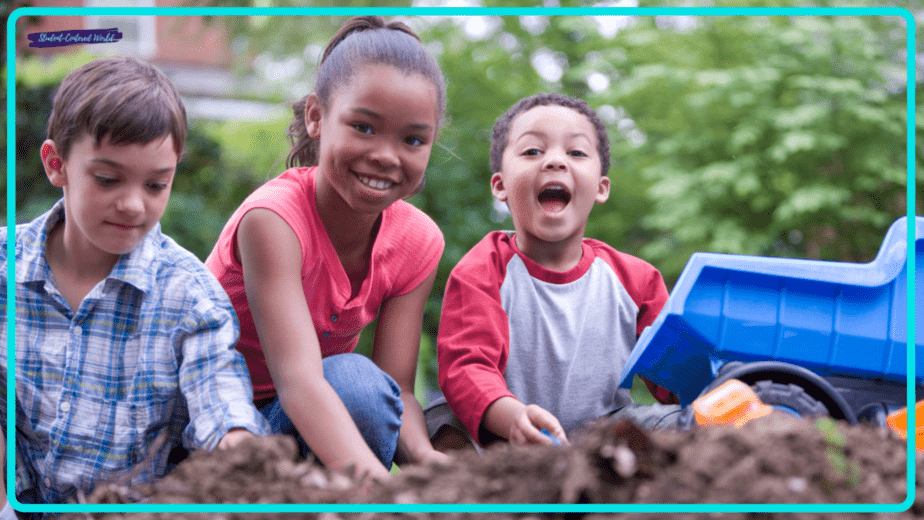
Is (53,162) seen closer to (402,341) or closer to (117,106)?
(117,106)

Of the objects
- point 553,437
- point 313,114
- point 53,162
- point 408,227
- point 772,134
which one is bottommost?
point 553,437


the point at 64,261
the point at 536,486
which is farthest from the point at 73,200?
the point at 536,486

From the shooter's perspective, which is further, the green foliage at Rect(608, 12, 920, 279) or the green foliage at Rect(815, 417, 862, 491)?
the green foliage at Rect(608, 12, 920, 279)

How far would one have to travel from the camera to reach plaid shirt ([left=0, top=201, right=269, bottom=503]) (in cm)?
123

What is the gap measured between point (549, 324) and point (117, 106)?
3.09 ft

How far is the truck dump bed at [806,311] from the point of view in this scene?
1224mm

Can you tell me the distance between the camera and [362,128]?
125 centimetres

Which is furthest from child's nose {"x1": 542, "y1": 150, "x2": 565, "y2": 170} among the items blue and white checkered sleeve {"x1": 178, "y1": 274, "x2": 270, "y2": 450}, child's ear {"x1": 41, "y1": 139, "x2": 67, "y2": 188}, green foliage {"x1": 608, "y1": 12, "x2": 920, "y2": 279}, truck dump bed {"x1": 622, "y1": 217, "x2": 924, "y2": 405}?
green foliage {"x1": 608, "y1": 12, "x2": 920, "y2": 279}

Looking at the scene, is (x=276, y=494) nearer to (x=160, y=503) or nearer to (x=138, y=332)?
(x=160, y=503)

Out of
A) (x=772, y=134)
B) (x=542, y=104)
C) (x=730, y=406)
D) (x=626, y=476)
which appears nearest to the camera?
(x=626, y=476)

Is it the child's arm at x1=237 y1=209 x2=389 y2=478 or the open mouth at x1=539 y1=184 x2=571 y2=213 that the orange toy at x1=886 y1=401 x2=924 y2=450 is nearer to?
the open mouth at x1=539 y1=184 x2=571 y2=213

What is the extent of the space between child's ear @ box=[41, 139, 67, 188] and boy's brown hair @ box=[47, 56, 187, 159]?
11mm

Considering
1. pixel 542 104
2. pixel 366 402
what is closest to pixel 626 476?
pixel 366 402

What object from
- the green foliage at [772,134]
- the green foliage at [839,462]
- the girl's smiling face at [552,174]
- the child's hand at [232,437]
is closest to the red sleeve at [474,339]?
the girl's smiling face at [552,174]
